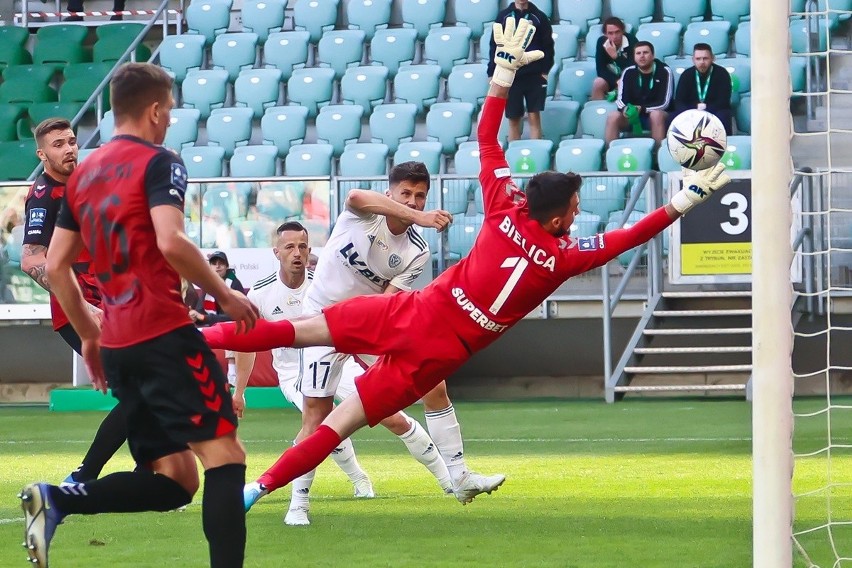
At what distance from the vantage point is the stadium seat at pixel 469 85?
17188 mm

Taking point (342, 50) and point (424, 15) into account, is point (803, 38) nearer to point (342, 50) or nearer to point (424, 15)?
point (424, 15)

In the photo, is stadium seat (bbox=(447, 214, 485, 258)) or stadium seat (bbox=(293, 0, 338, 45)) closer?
stadium seat (bbox=(447, 214, 485, 258))

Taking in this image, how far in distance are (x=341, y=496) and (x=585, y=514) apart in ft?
5.23

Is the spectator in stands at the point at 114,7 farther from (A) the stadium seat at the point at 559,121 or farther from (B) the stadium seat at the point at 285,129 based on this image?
(A) the stadium seat at the point at 559,121

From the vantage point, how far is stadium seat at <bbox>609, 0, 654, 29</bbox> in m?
17.5

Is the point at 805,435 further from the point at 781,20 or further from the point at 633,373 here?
the point at 781,20

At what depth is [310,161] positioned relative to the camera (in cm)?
1683

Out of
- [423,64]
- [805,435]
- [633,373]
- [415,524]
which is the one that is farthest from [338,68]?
[415,524]

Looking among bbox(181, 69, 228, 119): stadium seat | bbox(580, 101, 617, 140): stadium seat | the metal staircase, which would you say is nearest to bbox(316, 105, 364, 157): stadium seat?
bbox(181, 69, 228, 119): stadium seat

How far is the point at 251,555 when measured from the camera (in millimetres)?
5613

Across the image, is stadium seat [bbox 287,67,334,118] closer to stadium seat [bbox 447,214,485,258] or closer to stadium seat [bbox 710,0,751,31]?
stadium seat [bbox 447,214,485,258]

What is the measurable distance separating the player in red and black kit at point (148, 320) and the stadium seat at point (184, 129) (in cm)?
1371

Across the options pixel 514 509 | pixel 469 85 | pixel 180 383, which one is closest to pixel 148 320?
pixel 180 383

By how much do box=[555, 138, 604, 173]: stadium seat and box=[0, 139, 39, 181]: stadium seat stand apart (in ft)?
22.7
